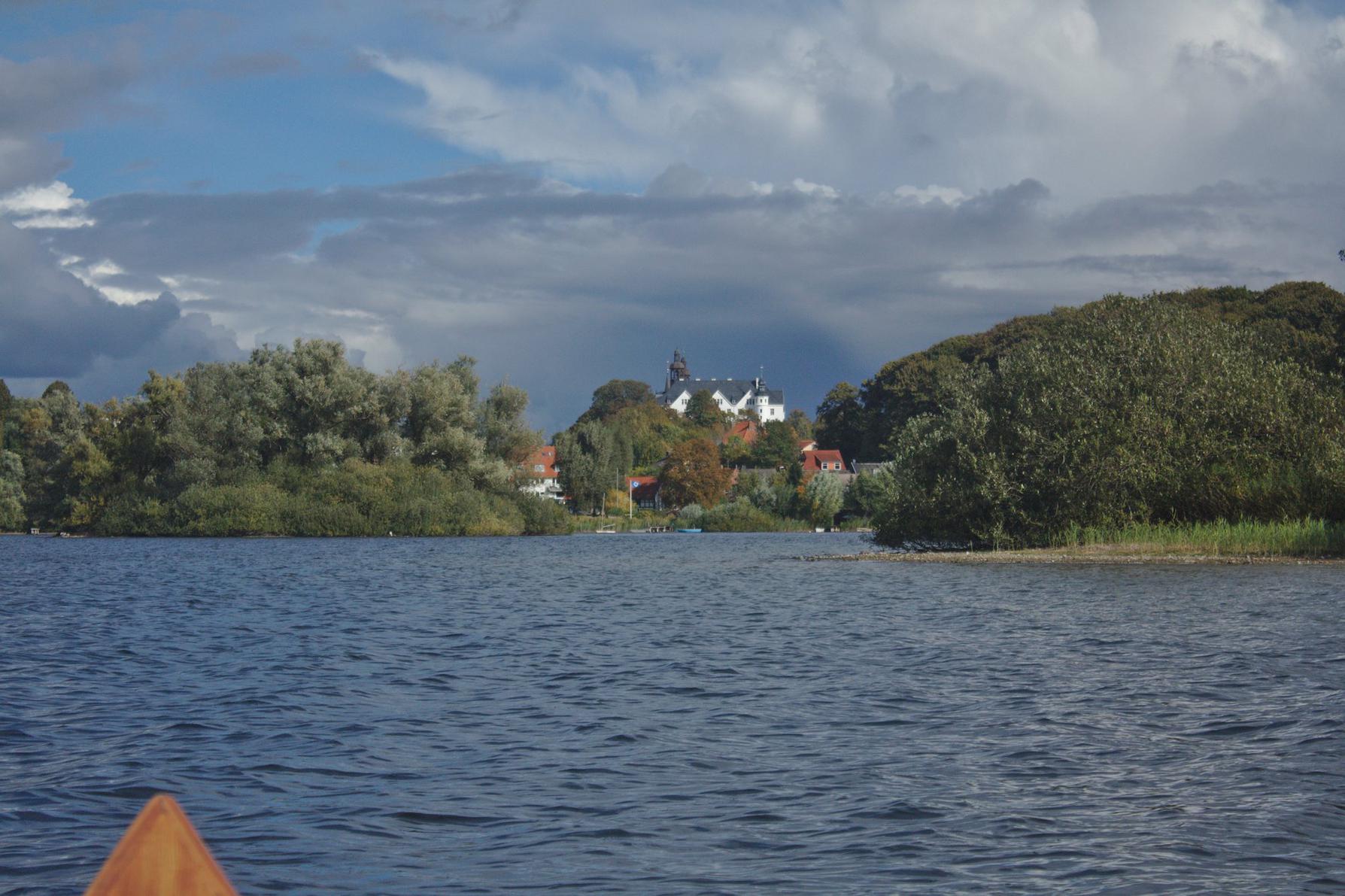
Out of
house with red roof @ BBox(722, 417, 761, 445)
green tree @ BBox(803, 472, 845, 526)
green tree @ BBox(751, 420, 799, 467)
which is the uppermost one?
house with red roof @ BBox(722, 417, 761, 445)

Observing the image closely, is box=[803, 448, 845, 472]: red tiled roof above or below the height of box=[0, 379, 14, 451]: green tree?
below

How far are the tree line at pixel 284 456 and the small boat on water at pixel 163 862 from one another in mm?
78750

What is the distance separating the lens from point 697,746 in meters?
12.8

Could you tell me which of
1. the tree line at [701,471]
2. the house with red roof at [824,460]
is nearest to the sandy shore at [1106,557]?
the tree line at [701,471]

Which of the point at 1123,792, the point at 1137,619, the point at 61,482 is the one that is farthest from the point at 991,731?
the point at 61,482

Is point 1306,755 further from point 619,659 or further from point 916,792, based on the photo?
point 619,659

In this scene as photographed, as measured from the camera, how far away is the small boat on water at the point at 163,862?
10.5ft

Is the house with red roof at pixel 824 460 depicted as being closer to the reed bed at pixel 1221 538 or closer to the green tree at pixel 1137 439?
the green tree at pixel 1137 439

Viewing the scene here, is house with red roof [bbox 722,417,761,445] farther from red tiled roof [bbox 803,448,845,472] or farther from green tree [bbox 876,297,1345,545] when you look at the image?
green tree [bbox 876,297,1345,545]

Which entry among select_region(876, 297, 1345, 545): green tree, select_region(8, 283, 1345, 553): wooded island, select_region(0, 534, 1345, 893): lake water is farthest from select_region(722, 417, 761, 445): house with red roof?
select_region(0, 534, 1345, 893): lake water

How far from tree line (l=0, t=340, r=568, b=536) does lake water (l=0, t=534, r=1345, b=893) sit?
5217 centimetres

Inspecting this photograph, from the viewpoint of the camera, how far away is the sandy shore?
42.3 metres

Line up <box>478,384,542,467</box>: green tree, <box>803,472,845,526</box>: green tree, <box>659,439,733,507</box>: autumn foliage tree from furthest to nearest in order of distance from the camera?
1. <box>659,439,733,507</box>: autumn foliage tree
2. <box>803,472,845,526</box>: green tree
3. <box>478,384,542,467</box>: green tree

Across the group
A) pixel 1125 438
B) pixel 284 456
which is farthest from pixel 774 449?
pixel 1125 438
